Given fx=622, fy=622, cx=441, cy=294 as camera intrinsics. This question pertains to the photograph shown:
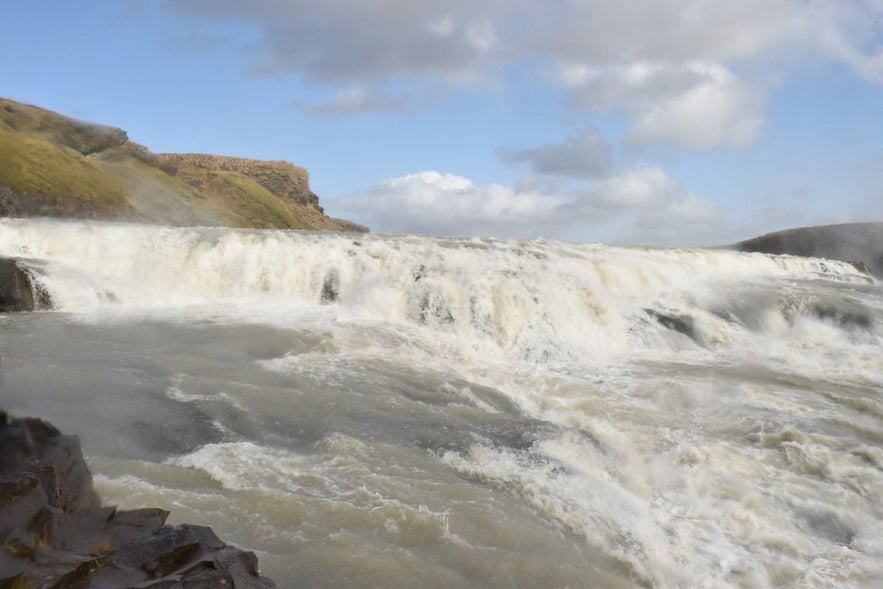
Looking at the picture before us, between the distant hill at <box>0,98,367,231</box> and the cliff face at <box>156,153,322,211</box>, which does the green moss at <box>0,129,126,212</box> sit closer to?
the distant hill at <box>0,98,367,231</box>

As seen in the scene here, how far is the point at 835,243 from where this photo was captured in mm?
35625

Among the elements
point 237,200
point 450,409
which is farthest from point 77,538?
point 237,200

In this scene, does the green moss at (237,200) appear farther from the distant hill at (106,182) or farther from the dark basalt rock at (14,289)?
the dark basalt rock at (14,289)

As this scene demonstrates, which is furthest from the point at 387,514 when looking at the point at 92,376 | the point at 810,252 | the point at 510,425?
the point at 810,252

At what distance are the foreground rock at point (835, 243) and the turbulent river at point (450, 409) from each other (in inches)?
821

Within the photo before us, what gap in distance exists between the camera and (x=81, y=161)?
95.7 feet

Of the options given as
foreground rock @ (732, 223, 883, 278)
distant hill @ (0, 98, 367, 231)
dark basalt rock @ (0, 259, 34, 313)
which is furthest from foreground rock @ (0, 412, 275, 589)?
foreground rock @ (732, 223, 883, 278)

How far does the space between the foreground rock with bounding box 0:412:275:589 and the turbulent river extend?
2.13 ft

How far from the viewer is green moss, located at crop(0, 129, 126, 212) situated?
2398 cm

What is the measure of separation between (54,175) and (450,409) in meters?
25.2

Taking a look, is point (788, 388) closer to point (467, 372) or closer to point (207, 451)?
point (467, 372)

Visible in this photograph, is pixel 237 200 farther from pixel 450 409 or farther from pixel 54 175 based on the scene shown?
pixel 450 409

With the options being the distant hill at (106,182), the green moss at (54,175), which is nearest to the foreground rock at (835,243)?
the distant hill at (106,182)

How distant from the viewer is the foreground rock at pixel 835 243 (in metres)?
33.5
